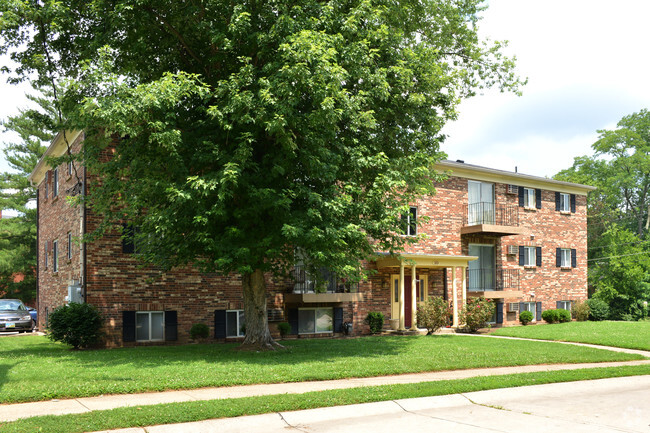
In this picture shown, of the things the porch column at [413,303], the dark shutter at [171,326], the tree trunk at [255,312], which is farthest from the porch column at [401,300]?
the dark shutter at [171,326]

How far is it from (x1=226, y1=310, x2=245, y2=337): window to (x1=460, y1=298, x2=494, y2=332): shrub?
31.6 ft

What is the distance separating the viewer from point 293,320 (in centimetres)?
2186

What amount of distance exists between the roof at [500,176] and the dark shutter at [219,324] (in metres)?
11.8

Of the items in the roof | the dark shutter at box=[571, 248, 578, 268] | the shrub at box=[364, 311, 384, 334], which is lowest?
the shrub at box=[364, 311, 384, 334]

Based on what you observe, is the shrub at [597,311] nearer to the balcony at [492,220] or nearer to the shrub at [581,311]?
the shrub at [581,311]

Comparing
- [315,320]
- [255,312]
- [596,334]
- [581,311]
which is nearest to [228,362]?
[255,312]

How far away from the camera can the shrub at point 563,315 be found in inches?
1182

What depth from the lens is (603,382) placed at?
11625 millimetres

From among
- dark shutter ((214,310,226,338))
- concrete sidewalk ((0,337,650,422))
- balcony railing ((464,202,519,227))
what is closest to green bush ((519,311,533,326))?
balcony railing ((464,202,519,227))

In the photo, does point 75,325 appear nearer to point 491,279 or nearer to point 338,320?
point 338,320

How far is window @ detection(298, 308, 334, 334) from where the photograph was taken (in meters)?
22.3

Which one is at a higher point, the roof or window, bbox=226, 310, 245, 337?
the roof

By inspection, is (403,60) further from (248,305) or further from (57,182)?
(57,182)

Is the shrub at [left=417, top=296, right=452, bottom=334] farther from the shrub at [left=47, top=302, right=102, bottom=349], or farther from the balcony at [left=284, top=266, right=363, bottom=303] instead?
the shrub at [left=47, top=302, right=102, bottom=349]
